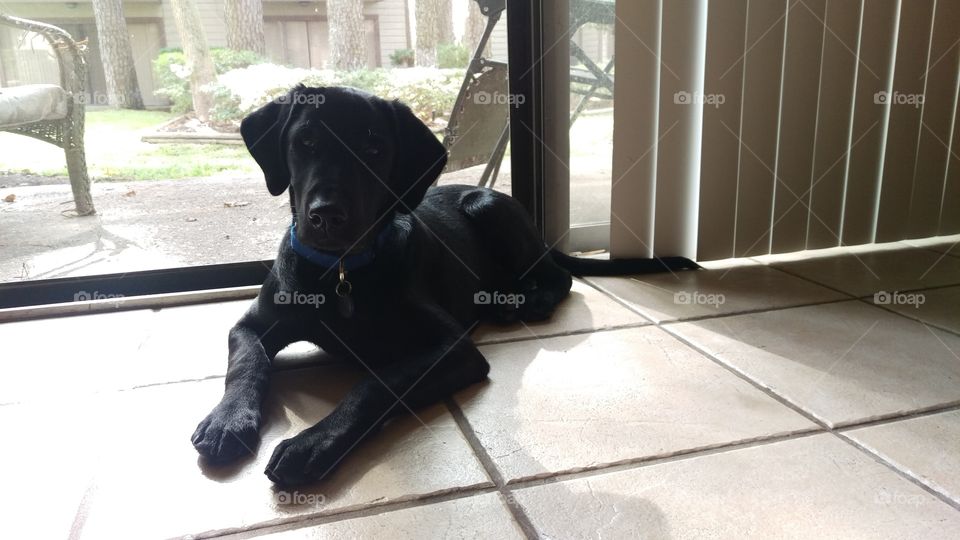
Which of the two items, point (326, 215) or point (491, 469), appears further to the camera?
point (326, 215)

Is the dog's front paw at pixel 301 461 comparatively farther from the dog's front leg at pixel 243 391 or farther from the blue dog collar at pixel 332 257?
the blue dog collar at pixel 332 257

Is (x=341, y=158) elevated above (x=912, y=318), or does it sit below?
above

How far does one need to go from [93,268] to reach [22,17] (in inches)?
32.9

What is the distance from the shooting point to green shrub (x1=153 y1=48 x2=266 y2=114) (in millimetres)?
2373

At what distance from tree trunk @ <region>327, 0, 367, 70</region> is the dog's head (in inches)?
35.3

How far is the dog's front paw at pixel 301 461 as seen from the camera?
119 cm

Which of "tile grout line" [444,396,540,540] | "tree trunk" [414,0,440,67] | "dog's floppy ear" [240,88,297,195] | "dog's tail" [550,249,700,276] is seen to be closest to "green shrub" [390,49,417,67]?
"tree trunk" [414,0,440,67]

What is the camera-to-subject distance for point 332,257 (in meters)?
1.61

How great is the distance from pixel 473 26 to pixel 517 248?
0.99m

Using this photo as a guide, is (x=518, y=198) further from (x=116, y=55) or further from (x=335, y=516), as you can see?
(x=335, y=516)

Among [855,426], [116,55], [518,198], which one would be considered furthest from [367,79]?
[855,426]

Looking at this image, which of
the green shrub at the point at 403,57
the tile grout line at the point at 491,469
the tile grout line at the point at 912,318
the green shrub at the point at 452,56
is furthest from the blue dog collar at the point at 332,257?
the tile grout line at the point at 912,318

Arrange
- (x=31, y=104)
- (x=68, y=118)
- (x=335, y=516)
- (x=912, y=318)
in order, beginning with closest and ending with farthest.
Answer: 1. (x=335, y=516)
2. (x=912, y=318)
3. (x=31, y=104)
4. (x=68, y=118)

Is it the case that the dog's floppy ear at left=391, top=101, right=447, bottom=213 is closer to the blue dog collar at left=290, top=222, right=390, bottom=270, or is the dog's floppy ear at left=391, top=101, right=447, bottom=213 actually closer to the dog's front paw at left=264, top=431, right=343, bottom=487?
the blue dog collar at left=290, top=222, right=390, bottom=270
